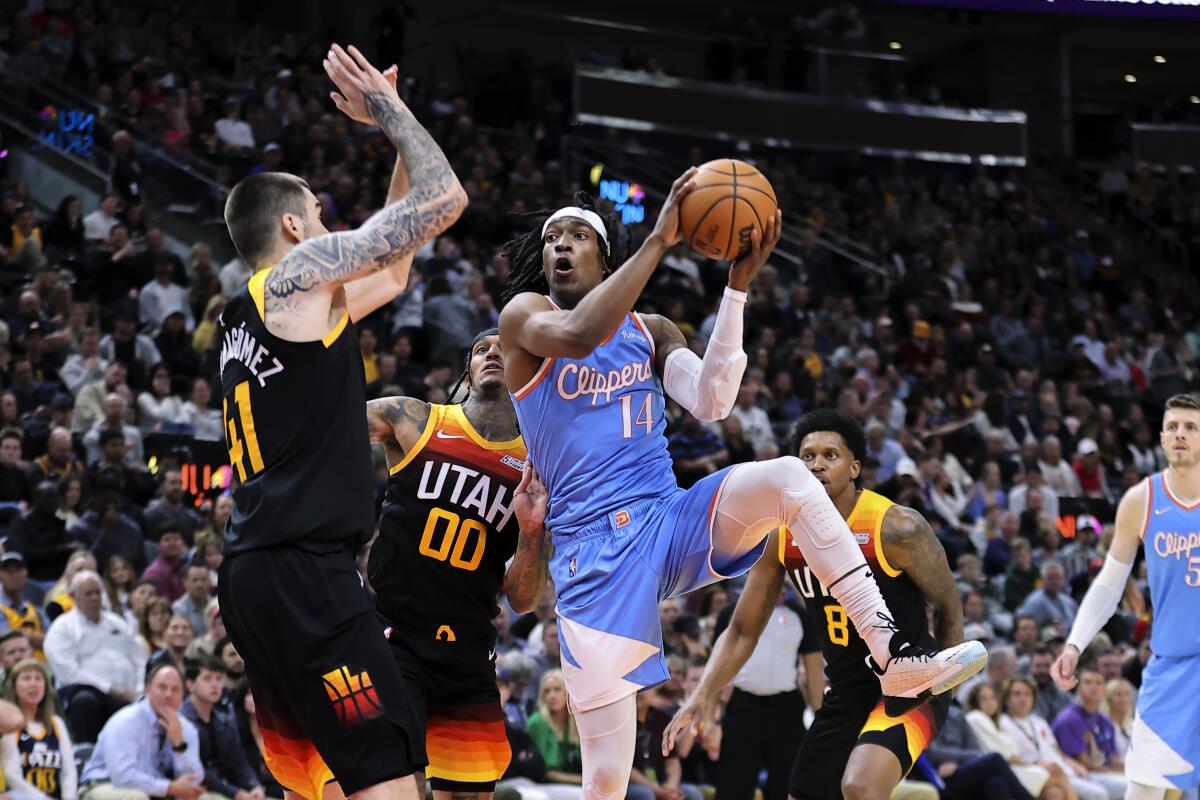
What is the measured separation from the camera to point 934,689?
5.32 m

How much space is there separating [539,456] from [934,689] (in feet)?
5.43

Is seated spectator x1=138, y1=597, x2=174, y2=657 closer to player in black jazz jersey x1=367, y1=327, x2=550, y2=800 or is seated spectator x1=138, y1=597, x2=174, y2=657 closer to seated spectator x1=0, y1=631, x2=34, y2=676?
seated spectator x1=0, y1=631, x2=34, y2=676

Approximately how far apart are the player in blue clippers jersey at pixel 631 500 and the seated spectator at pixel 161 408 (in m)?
7.76

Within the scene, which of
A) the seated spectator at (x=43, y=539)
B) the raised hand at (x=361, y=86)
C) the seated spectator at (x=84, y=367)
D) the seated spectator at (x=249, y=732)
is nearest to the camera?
the raised hand at (x=361, y=86)

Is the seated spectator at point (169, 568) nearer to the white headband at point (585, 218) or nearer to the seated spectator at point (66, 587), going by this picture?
the seated spectator at point (66, 587)

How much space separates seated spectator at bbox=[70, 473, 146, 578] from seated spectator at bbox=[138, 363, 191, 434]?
144 centimetres

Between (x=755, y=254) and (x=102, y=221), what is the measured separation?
1088cm

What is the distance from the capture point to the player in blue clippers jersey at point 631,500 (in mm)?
5316

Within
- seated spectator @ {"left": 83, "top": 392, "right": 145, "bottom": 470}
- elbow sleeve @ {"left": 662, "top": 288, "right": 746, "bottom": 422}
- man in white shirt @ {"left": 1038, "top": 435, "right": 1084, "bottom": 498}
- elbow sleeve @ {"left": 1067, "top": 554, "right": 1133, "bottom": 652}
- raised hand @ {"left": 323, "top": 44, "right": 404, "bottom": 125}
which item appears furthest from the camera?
man in white shirt @ {"left": 1038, "top": 435, "right": 1084, "bottom": 498}

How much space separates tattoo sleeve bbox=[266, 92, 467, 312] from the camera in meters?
4.50

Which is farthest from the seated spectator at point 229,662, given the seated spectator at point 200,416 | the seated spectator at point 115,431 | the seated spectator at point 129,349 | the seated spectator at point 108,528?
the seated spectator at point 129,349

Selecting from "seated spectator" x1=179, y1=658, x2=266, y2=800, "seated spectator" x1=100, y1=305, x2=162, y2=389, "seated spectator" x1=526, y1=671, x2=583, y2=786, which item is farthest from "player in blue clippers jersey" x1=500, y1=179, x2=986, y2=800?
"seated spectator" x1=100, y1=305, x2=162, y2=389

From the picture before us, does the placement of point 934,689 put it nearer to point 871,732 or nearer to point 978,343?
point 871,732

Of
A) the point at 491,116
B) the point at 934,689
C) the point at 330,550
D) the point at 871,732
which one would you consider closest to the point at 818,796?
the point at 871,732
